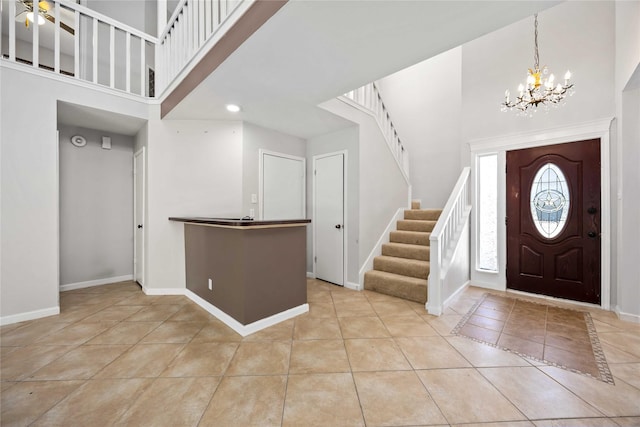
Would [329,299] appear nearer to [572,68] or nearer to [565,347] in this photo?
[565,347]

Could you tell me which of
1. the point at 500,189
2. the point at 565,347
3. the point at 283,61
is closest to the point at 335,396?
the point at 565,347

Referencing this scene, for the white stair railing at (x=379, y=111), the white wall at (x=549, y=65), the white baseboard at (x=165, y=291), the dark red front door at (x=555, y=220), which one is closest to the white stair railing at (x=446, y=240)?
the dark red front door at (x=555, y=220)

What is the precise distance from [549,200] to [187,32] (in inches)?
197

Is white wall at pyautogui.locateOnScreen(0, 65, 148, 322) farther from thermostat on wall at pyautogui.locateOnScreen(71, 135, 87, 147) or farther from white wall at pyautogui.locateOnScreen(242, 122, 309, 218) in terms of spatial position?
white wall at pyautogui.locateOnScreen(242, 122, 309, 218)

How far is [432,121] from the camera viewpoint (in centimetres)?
527

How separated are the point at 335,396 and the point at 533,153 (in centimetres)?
401

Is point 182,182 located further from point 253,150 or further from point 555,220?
point 555,220

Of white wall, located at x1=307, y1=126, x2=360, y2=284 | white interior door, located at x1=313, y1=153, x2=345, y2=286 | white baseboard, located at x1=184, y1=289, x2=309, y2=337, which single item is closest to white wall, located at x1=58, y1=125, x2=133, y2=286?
white baseboard, located at x1=184, y1=289, x2=309, y2=337

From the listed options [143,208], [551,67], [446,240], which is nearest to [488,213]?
[446,240]

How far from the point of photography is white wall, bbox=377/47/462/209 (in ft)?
16.4

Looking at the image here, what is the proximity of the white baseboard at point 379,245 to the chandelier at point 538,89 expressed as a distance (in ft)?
7.21

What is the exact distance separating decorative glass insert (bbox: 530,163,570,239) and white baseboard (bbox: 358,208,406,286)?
1882 mm

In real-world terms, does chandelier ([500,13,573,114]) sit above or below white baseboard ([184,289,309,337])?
above

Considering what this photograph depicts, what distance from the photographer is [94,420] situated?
1.40 meters
